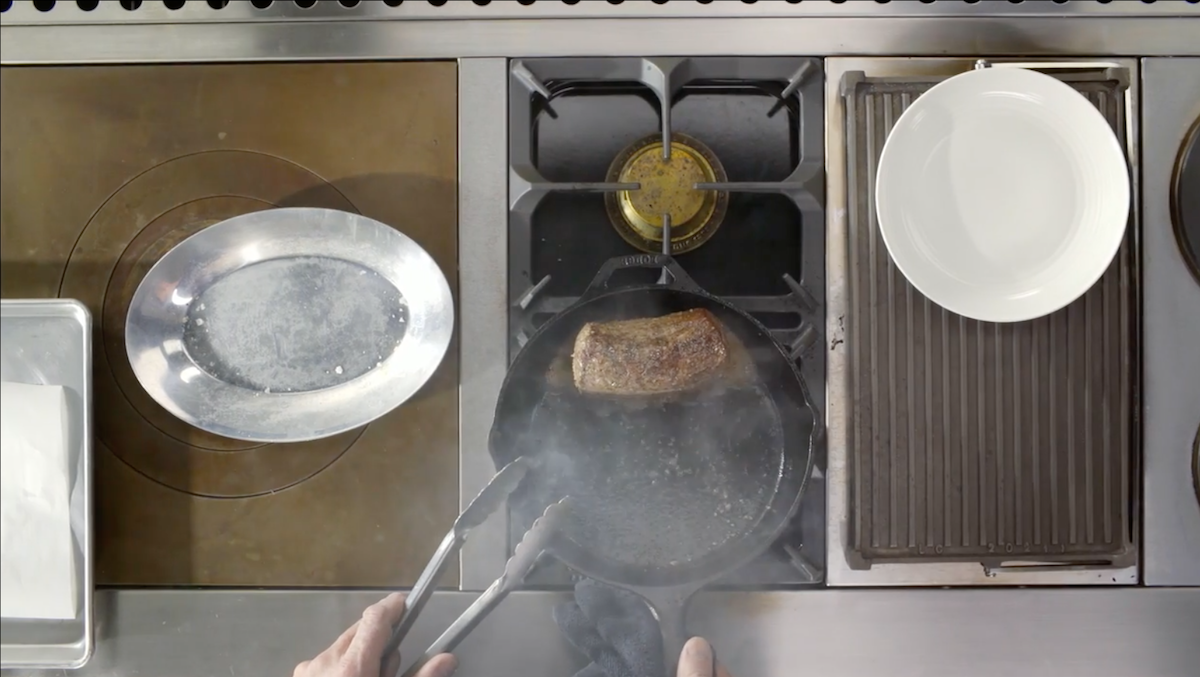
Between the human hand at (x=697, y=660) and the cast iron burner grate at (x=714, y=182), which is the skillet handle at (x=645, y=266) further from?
the human hand at (x=697, y=660)

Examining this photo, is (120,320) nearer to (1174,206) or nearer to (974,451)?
(974,451)

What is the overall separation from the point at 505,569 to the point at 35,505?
55 cm

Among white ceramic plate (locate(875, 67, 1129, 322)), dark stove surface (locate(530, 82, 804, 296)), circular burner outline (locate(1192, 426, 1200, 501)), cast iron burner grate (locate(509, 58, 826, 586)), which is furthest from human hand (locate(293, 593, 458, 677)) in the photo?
circular burner outline (locate(1192, 426, 1200, 501))

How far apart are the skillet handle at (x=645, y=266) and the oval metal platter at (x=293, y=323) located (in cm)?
17

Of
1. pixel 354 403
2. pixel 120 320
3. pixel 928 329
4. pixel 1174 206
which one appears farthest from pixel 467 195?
pixel 1174 206

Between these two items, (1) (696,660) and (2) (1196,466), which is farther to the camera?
(2) (1196,466)

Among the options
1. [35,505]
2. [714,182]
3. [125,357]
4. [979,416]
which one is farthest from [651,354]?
[35,505]

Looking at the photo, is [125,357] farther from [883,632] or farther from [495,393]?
[883,632]

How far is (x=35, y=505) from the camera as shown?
801mm

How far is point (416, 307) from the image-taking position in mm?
805

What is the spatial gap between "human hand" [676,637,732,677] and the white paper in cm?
68

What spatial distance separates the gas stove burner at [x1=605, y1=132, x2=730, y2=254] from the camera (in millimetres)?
817

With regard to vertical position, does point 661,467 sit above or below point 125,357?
below

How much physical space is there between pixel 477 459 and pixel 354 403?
151 mm
